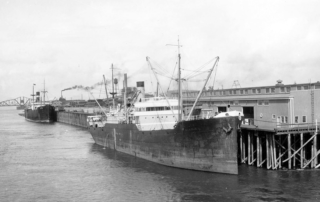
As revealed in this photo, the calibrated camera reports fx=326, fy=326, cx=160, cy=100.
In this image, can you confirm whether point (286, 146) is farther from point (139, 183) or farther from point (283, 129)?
Result: point (139, 183)

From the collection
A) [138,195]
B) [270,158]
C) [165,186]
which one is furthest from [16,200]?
[270,158]

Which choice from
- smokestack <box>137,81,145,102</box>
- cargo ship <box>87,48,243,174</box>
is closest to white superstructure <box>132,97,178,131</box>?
cargo ship <box>87,48,243,174</box>

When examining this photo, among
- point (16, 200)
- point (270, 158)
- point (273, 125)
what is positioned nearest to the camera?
point (16, 200)

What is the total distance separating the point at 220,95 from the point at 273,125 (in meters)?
11.1

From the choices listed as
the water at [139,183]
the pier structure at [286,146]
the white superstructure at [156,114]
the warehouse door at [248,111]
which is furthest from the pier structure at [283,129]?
the white superstructure at [156,114]

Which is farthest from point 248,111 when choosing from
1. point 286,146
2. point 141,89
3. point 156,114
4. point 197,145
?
point 141,89

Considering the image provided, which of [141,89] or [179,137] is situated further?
[141,89]

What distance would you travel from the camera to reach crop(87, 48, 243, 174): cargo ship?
26828 mm

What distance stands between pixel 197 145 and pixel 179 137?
204 centimetres

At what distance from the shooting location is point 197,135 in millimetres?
28328

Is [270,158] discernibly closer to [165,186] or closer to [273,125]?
[273,125]

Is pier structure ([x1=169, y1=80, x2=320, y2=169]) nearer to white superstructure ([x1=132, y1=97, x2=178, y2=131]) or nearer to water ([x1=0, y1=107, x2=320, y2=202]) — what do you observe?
water ([x1=0, y1=107, x2=320, y2=202])

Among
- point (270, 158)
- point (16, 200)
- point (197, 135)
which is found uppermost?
point (197, 135)

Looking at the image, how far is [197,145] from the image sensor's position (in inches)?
1125
